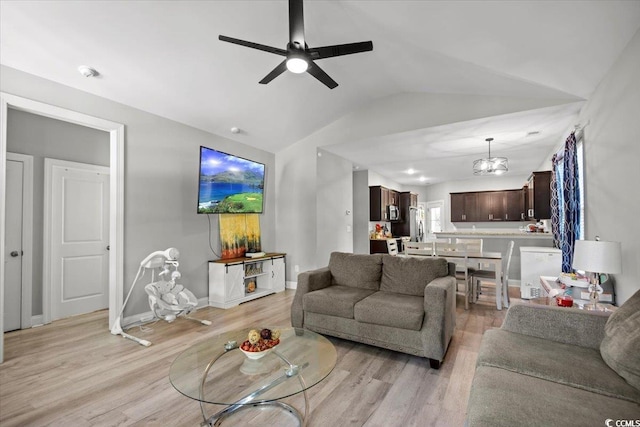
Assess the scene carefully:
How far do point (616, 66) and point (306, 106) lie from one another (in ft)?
11.2

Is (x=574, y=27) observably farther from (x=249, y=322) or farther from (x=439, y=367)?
(x=249, y=322)

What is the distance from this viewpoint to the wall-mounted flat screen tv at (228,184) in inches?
165

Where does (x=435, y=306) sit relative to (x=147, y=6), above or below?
below

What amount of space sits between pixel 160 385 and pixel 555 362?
2599 millimetres

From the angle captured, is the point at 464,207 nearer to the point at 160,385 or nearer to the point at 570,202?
the point at 570,202

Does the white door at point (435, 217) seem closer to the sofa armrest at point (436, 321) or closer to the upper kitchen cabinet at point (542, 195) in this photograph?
the upper kitchen cabinet at point (542, 195)

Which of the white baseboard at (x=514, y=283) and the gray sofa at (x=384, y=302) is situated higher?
the gray sofa at (x=384, y=302)

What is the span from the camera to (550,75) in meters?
3.05

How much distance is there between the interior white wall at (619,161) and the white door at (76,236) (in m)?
5.89

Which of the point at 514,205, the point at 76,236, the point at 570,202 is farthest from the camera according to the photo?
the point at 514,205

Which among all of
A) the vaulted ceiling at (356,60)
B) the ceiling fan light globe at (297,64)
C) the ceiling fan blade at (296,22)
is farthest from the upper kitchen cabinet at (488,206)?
the ceiling fan blade at (296,22)

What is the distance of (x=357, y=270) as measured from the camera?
11.5ft

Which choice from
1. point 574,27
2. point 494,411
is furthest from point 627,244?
point 494,411

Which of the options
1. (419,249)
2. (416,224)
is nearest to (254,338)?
(419,249)
